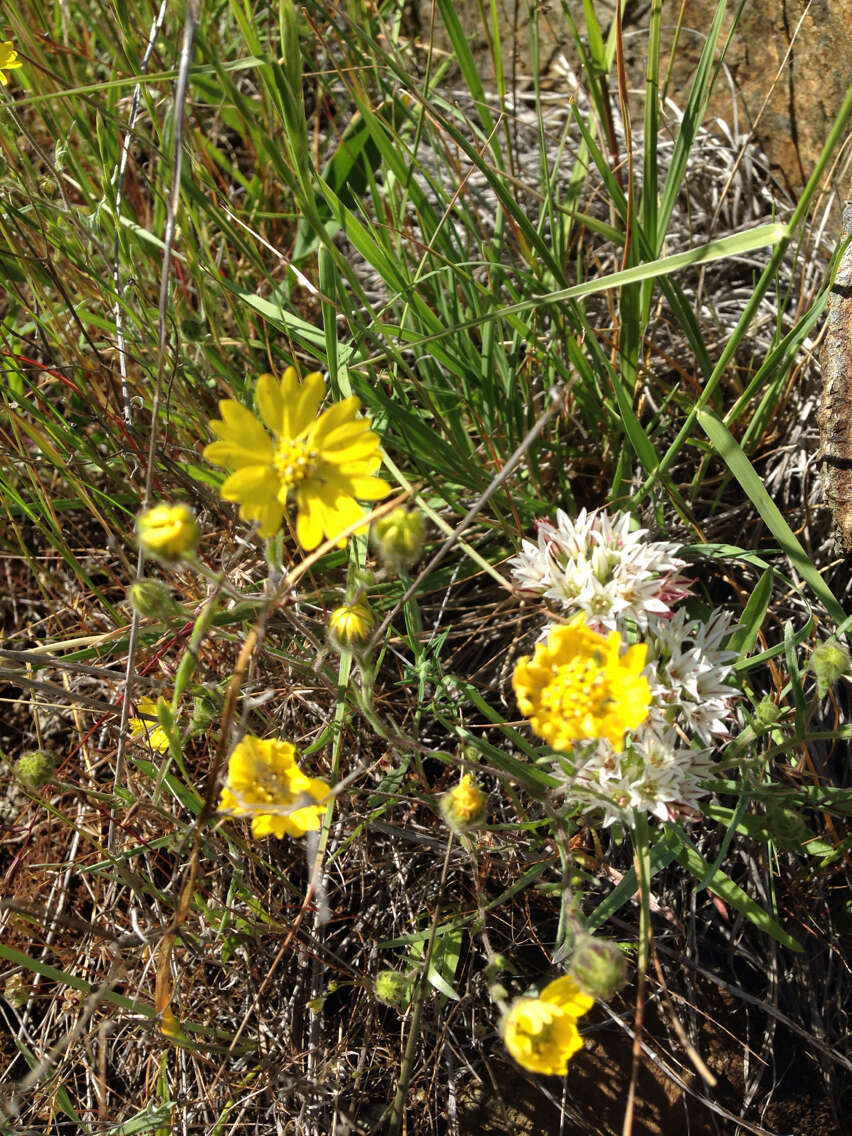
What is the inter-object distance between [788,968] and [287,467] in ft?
5.75

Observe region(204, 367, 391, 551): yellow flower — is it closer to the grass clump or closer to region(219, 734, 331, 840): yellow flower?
the grass clump

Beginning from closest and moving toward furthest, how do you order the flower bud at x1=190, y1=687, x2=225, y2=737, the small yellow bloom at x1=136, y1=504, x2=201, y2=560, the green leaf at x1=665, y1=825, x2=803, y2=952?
1. the small yellow bloom at x1=136, y1=504, x2=201, y2=560
2. the green leaf at x1=665, y1=825, x2=803, y2=952
3. the flower bud at x1=190, y1=687, x2=225, y2=737

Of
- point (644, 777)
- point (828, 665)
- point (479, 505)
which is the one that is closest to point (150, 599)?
point (479, 505)

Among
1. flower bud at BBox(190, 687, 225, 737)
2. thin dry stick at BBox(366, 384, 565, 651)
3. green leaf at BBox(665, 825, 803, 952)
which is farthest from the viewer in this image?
flower bud at BBox(190, 687, 225, 737)

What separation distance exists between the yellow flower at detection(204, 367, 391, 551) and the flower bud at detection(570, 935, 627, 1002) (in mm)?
850

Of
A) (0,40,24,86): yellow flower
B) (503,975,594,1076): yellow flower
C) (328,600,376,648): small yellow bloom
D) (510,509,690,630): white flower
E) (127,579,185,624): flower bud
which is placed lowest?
(503,975,594,1076): yellow flower

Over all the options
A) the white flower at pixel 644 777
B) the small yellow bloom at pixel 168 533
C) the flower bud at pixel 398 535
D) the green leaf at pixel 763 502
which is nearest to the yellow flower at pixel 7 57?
the small yellow bloom at pixel 168 533

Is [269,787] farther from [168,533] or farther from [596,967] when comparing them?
[596,967]

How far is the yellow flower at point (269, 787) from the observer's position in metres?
1.71

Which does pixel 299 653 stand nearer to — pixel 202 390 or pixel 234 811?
pixel 234 811

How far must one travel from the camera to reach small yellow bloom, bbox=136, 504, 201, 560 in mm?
1533

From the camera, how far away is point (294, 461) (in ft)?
5.45

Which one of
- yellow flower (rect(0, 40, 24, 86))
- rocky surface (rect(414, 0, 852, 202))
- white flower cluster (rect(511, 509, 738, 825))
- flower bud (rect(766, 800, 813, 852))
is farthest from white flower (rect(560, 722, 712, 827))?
yellow flower (rect(0, 40, 24, 86))

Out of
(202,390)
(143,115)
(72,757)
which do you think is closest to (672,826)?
(72,757)
